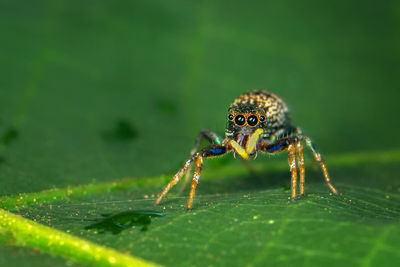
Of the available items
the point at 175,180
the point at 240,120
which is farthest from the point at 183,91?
the point at 175,180

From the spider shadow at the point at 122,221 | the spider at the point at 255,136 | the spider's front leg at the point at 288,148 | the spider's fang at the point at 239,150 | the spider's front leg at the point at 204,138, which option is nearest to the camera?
the spider shadow at the point at 122,221

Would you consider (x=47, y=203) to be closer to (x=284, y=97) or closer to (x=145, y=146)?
(x=145, y=146)

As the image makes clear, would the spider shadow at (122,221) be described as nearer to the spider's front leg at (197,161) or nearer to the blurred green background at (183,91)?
the blurred green background at (183,91)

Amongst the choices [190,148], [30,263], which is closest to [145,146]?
[190,148]

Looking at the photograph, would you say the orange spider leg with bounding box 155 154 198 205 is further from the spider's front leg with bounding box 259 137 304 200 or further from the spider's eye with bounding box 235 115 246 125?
the spider's front leg with bounding box 259 137 304 200

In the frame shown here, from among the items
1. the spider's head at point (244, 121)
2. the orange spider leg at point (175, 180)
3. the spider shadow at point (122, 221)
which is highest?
the spider's head at point (244, 121)

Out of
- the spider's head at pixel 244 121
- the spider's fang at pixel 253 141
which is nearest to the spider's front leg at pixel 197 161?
the spider's fang at pixel 253 141

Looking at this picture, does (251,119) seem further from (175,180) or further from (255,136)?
(175,180)
